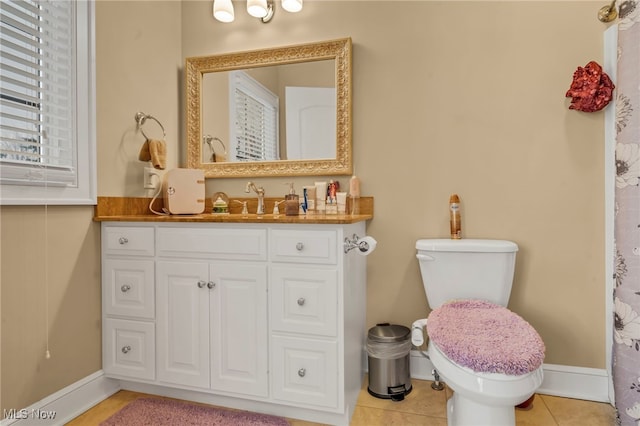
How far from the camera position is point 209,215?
186 centimetres

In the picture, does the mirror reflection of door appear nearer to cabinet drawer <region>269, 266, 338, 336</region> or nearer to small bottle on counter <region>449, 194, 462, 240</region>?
small bottle on counter <region>449, 194, 462, 240</region>

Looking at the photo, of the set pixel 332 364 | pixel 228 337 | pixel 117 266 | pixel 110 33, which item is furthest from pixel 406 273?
pixel 110 33

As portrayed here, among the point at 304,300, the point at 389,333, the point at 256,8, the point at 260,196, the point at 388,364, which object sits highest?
the point at 256,8

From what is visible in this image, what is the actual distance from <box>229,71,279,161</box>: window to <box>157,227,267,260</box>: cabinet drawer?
2.22ft

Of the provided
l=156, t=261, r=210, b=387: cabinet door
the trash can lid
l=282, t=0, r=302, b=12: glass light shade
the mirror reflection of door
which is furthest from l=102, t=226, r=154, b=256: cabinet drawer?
l=282, t=0, r=302, b=12: glass light shade

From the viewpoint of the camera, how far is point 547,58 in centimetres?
176

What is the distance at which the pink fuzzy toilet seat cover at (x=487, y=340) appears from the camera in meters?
1.15

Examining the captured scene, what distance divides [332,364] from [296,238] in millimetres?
529

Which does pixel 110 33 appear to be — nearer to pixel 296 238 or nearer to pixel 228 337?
pixel 296 238

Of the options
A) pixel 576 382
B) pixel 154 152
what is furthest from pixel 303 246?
pixel 576 382

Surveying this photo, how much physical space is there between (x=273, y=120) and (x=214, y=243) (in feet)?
2.79

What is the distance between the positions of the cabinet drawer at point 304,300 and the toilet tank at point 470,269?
1.73 ft

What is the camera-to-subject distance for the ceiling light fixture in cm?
199

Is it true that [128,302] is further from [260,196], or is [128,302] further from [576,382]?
[576,382]
